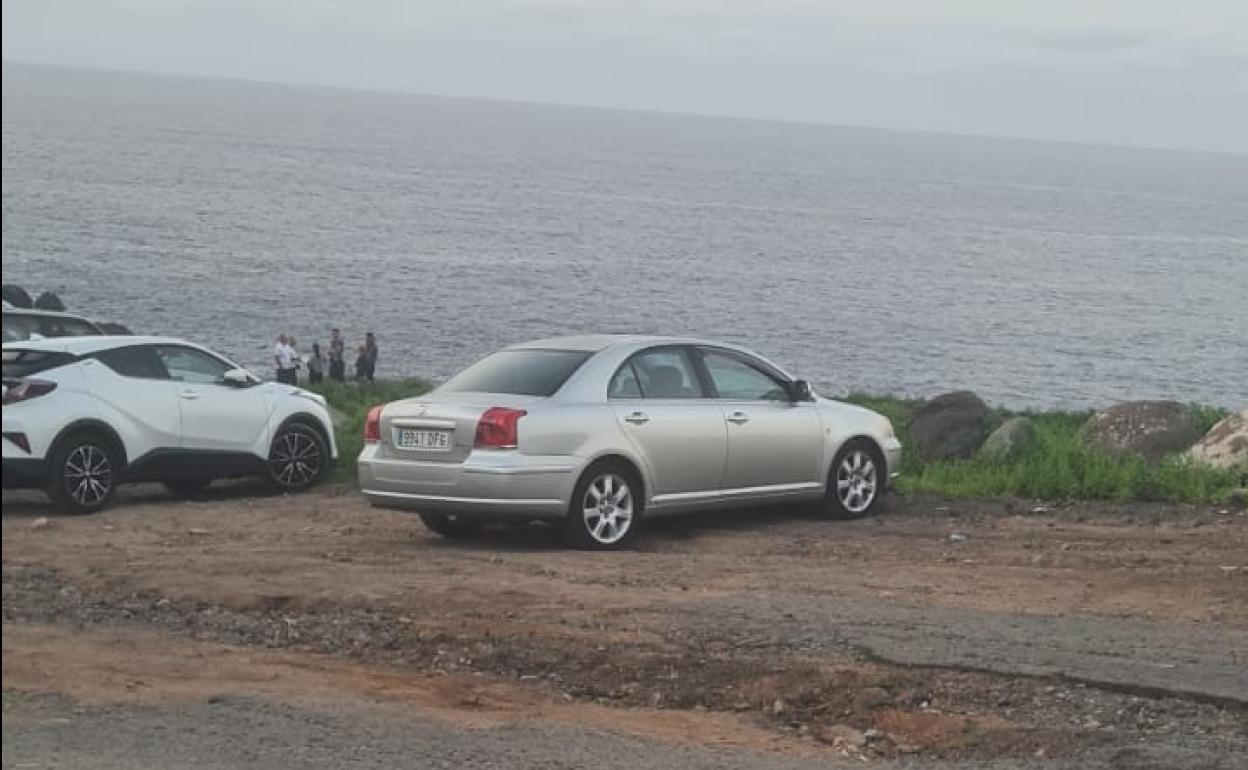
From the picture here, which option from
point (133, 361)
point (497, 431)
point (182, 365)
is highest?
point (133, 361)

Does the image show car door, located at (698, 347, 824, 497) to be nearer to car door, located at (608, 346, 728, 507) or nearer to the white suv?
car door, located at (608, 346, 728, 507)

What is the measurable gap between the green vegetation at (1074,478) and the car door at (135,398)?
483 inches

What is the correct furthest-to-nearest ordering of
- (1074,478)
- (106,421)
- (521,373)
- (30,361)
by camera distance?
(1074,478), (521,373), (106,421), (30,361)

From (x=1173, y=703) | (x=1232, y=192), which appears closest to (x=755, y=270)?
(x=1173, y=703)

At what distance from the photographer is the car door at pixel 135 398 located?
338 cm

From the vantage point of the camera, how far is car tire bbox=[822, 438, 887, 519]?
14562 mm

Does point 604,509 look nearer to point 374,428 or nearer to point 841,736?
point 374,428

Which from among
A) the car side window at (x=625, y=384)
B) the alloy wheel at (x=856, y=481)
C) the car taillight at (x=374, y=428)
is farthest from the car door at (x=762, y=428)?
the car taillight at (x=374, y=428)

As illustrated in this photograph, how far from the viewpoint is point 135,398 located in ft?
11.8

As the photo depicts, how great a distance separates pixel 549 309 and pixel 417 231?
32.6 meters

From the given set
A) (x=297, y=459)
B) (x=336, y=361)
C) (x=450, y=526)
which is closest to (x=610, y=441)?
(x=450, y=526)

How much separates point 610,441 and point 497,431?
3.00ft

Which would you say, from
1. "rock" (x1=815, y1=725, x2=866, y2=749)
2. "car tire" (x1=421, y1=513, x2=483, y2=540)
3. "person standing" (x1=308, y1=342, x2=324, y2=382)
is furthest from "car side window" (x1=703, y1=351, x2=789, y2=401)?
"person standing" (x1=308, y1=342, x2=324, y2=382)

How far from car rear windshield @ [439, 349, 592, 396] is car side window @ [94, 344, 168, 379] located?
24.3 feet
